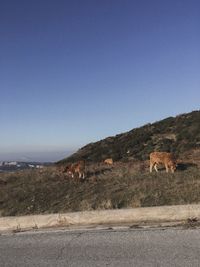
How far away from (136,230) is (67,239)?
1.12m

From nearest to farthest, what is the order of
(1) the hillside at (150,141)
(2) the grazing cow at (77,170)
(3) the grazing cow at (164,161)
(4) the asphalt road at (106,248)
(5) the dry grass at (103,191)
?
(4) the asphalt road at (106,248) → (5) the dry grass at (103,191) → (3) the grazing cow at (164,161) → (2) the grazing cow at (77,170) → (1) the hillside at (150,141)

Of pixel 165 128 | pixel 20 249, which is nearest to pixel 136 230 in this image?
pixel 20 249

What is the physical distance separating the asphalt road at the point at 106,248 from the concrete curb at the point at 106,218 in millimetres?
905

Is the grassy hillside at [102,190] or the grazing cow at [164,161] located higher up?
the grazing cow at [164,161]

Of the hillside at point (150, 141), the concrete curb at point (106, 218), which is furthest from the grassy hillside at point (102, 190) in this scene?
the hillside at point (150, 141)

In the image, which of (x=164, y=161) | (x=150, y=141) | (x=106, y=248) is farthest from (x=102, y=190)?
(x=150, y=141)

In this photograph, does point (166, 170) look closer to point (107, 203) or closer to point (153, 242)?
point (107, 203)

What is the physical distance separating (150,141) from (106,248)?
24761 millimetres

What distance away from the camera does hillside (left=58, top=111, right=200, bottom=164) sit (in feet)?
94.9

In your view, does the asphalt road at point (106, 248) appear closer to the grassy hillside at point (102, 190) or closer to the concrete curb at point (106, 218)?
the concrete curb at point (106, 218)

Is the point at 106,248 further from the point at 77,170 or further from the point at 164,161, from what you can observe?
the point at 77,170

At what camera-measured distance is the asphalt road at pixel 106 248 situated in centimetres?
716

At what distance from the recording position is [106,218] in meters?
10.1

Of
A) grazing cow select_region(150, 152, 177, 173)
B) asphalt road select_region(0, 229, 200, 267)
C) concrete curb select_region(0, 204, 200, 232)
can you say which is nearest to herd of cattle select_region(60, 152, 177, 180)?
grazing cow select_region(150, 152, 177, 173)
